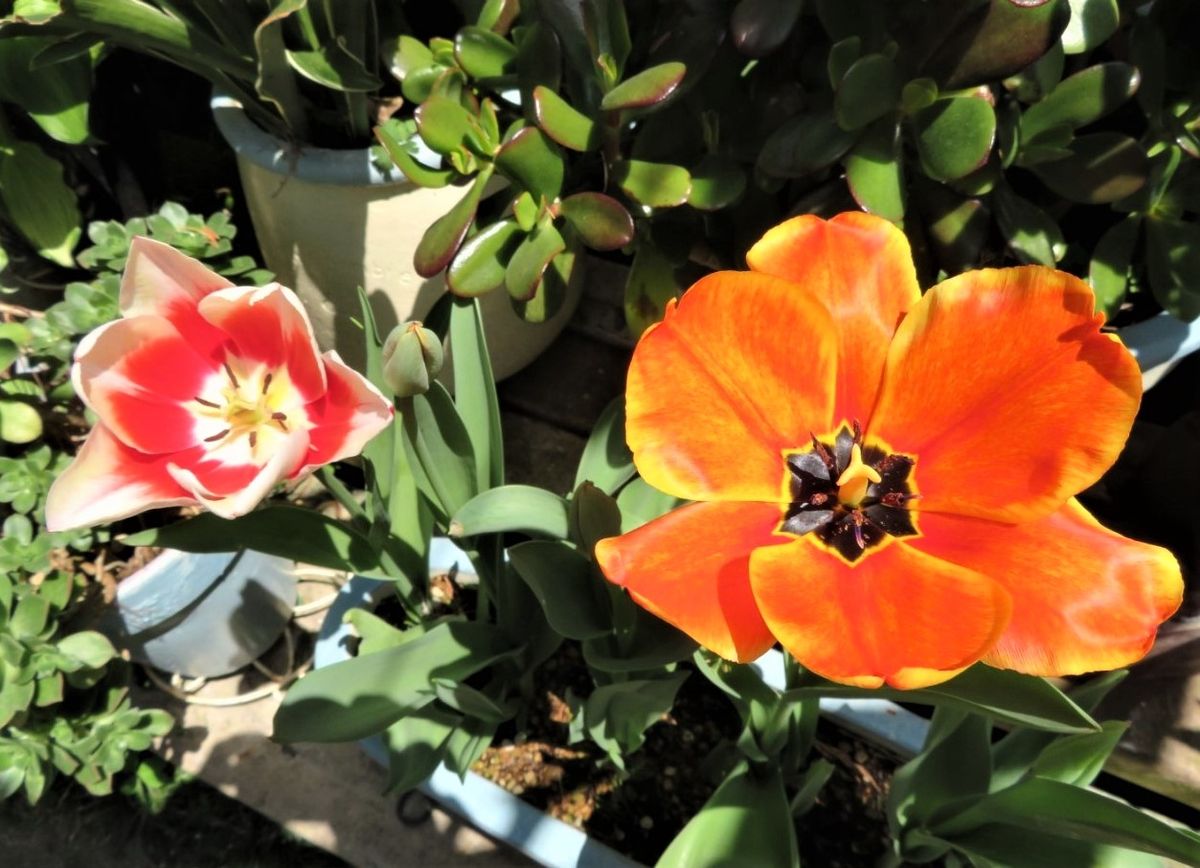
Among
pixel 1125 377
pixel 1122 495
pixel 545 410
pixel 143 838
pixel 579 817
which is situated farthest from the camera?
pixel 545 410

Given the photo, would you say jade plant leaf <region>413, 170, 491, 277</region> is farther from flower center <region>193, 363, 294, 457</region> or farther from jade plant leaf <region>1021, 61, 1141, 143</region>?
jade plant leaf <region>1021, 61, 1141, 143</region>

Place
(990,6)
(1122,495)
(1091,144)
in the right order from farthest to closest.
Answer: (1122,495) → (1091,144) → (990,6)

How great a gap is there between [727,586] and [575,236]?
46 centimetres

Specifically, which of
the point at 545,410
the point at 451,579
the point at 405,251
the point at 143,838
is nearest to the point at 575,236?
the point at 405,251

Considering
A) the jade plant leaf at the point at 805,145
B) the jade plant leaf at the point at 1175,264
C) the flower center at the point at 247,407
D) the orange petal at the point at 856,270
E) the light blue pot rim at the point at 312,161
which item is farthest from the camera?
the light blue pot rim at the point at 312,161

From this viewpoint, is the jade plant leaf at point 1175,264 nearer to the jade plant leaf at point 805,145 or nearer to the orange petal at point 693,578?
the jade plant leaf at point 805,145

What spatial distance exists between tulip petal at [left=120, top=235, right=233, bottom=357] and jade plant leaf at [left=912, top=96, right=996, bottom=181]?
511 millimetres

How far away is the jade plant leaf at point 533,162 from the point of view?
764 mm

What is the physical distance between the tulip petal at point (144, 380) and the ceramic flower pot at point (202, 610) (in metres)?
0.38

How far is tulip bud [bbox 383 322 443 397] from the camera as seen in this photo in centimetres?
55

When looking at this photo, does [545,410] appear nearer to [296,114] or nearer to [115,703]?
[296,114]

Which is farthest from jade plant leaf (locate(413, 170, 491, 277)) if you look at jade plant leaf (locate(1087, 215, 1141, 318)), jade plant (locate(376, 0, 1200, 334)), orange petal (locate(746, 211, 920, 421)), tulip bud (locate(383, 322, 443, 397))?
jade plant leaf (locate(1087, 215, 1141, 318))

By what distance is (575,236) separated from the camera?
2.74ft

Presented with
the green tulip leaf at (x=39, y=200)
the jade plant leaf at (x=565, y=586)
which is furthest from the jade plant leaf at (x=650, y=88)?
the green tulip leaf at (x=39, y=200)
